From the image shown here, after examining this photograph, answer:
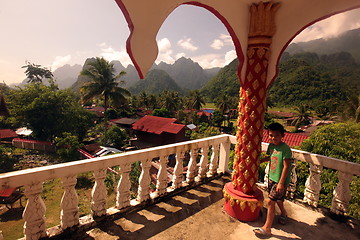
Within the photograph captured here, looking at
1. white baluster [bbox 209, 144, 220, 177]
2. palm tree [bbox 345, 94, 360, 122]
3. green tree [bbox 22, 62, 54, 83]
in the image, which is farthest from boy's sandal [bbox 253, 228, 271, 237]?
green tree [bbox 22, 62, 54, 83]

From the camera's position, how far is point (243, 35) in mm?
2730

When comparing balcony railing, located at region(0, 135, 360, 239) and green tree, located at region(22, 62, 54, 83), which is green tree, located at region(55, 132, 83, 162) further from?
green tree, located at region(22, 62, 54, 83)

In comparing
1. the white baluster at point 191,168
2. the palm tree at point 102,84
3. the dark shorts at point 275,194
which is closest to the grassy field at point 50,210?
the white baluster at point 191,168

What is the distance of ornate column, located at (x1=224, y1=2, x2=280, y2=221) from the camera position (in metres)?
2.61

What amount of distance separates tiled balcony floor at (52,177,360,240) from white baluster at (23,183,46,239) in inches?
16.0

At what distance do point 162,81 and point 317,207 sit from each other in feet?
601

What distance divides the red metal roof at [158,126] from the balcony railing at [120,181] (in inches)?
747

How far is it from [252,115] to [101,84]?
25357 millimetres

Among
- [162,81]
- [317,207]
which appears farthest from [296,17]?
[162,81]

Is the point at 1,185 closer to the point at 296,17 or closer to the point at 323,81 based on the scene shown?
the point at 296,17

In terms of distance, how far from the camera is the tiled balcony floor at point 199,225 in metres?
2.42

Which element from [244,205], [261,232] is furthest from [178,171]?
[261,232]

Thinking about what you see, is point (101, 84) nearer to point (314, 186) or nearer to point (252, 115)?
point (252, 115)

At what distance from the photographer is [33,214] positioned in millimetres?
2068
